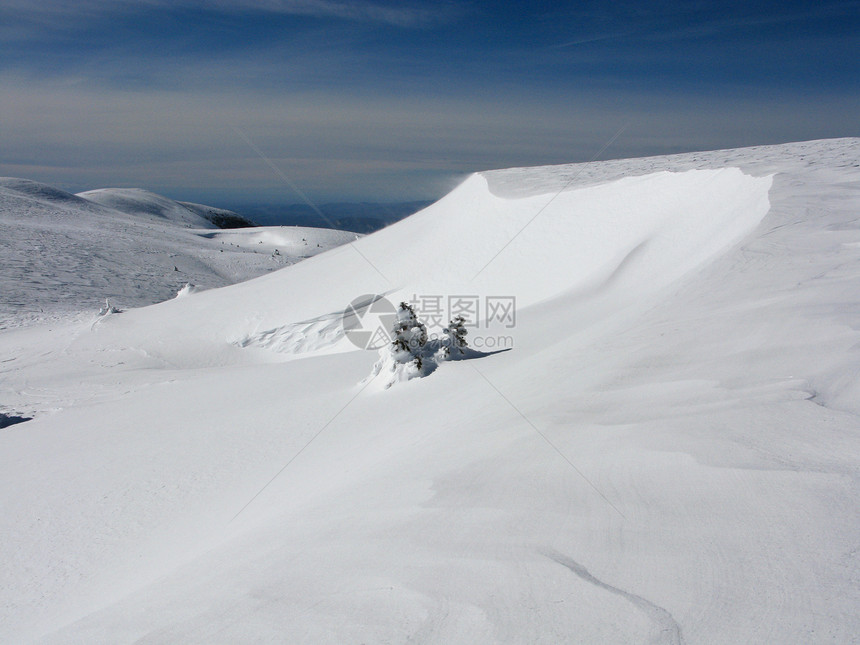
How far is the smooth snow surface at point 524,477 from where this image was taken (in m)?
1.92

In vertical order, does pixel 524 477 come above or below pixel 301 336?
above

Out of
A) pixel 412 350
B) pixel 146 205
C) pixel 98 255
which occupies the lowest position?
pixel 98 255

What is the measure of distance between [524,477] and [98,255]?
33.7 metres

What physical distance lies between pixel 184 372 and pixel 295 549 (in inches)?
437

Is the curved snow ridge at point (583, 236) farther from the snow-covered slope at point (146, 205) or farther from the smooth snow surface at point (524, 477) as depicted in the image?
the snow-covered slope at point (146, 205)

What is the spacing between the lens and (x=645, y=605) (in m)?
1.79

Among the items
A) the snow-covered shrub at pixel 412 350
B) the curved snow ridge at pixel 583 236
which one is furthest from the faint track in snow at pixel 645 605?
the curved snow ridge at pixel 583 236

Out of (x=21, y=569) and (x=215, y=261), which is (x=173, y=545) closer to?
(x=21, y=569)

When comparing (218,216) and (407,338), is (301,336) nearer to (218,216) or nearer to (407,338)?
(407,338)

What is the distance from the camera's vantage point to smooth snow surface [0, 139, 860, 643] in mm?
1918

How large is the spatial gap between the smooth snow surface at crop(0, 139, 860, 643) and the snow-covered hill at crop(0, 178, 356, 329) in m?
13.7

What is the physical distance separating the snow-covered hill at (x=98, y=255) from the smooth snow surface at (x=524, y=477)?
13674 mm

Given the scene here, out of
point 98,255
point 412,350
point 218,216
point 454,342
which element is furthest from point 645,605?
point 218,216

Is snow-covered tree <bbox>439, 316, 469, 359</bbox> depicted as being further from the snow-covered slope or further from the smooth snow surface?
the snow-covered slope
